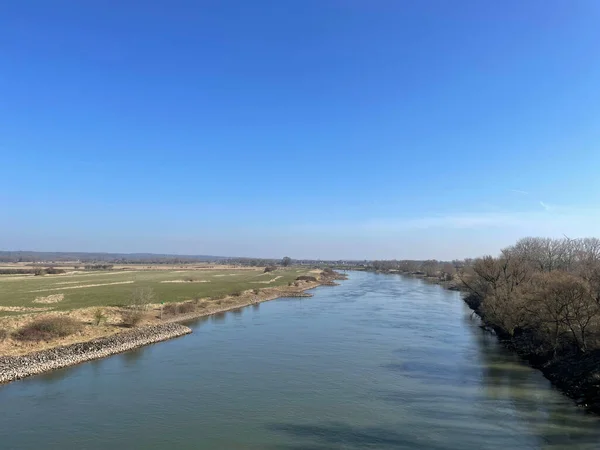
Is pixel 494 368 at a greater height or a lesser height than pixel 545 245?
lesser

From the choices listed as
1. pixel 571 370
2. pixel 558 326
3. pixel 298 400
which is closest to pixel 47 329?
pixel 298 400

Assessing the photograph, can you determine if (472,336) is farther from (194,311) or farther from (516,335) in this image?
(194,311)

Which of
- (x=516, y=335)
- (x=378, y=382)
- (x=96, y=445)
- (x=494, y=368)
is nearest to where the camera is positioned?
(x=96, y=445)

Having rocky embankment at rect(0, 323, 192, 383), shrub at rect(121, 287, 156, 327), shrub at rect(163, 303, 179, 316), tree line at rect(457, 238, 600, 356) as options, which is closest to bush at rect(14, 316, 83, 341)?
rocky embankment at rect(0, 323, 192, 383)

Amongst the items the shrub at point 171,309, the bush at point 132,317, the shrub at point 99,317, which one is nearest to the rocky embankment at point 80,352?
the bush at point 132,317

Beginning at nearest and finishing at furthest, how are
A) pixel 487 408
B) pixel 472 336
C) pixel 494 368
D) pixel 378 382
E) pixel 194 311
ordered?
pixel 487 408 < pixel 378 382 < pixel 494 368 < pixel 472 336 < pixel 194 311

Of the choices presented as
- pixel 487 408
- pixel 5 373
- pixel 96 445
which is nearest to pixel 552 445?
pixel 487 408
